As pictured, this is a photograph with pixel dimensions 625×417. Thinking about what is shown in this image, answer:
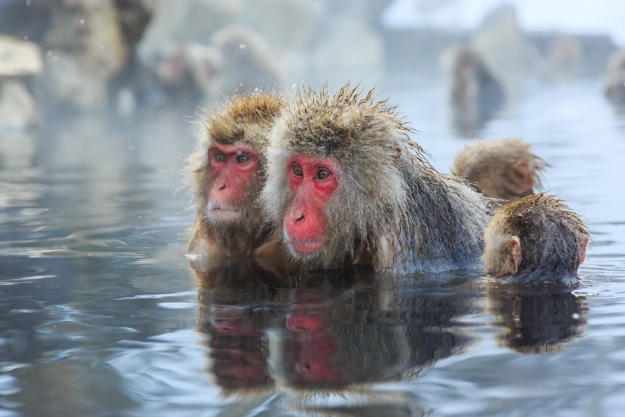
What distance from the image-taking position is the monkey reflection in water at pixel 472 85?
17.4 meters

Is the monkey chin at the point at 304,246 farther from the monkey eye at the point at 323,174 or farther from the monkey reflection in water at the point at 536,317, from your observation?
the monkey reflection in water at the point at 536,317

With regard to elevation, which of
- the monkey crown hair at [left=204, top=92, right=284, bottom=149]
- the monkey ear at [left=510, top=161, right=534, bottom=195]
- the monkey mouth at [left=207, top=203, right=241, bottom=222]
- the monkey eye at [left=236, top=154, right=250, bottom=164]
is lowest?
the monkey mouth at [left=207, top=203, right=241, bottom=222]

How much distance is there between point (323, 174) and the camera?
13.8ft

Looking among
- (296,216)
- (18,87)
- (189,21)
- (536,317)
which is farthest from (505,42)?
(536,317)

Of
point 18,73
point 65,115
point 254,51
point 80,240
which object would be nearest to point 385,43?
point 254,51

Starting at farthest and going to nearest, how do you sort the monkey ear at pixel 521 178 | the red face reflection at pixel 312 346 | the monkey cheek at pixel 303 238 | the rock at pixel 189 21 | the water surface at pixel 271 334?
the rock at pixel 189 21
the monkey ear at pixel 521 178
the monkey cheek at pixel 303 238
the red face reflection at pixel 312 346
the water surface at pixel 271 334

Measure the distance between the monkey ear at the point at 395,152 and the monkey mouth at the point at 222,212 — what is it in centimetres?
99

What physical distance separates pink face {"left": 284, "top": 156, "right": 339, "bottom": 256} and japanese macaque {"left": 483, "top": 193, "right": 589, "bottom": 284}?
2.67 ft

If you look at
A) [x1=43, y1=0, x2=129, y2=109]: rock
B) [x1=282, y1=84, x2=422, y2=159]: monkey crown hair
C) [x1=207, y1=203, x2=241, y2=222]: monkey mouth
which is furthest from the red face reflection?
[x1=43, y1=0, x2=129, y2=109]: rock

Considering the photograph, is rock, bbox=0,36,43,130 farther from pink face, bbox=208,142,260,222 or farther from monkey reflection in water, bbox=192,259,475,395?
monkey reflection in water, bbox=192,259,475,395

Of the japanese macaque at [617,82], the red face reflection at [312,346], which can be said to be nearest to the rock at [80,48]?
the japanese macaque at [617,82]

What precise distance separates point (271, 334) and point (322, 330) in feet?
0.63

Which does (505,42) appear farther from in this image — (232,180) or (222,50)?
(232,180)

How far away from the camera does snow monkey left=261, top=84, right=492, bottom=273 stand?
418 cm
